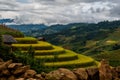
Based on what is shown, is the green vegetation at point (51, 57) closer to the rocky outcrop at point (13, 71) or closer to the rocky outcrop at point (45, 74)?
the rocky outcrop at point (45, 74)

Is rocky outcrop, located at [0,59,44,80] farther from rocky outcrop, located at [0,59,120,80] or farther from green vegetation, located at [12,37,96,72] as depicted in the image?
green vegetation, located at [12,37,96,72]

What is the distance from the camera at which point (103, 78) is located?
7594 centimetres

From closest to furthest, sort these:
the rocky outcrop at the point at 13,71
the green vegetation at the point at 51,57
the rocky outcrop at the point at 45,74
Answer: the rocky outcrop at the point at 45,74
the rocky outcrop at the point at 13,71
the green vegetation at the point at 51,57

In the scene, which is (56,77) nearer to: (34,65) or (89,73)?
(89,73)

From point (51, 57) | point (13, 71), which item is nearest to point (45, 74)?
point (13, 71)

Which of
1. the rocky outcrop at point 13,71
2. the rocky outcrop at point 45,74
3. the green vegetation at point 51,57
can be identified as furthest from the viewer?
the green vegetation at point 51,57

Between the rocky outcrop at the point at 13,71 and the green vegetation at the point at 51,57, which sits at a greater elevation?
the rocky outcrop at the point at 13,71

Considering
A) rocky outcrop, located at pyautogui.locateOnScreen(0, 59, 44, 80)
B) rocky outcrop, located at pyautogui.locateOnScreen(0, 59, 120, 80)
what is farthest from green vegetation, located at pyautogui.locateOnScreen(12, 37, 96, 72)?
rocky outcrop, located at pyautogui.locateOnScreen(0, 59, 44, 80)

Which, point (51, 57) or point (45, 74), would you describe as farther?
point (51, 57)

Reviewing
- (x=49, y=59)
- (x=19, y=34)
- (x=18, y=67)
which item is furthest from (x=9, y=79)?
(x=19, y=34)

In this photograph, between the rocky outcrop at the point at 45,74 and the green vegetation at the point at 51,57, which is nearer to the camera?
the rocky outcrop at the point at 45,74

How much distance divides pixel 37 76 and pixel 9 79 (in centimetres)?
643

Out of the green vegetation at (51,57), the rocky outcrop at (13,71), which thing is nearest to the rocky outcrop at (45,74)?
the rocky outcrop at (13,71)

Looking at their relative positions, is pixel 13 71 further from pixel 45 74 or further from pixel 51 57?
pixel 51 57
